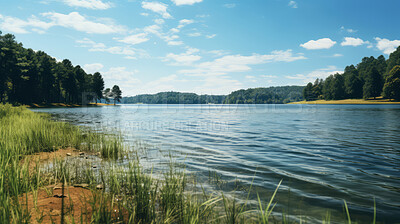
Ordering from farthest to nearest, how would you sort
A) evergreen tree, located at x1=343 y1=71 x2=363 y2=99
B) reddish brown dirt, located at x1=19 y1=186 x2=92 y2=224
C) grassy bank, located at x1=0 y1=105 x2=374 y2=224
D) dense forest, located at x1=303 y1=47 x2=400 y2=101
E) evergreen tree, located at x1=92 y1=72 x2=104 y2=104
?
evergreen tree, located at x1=343 y1=71 x2=363 y2=99, evergreen tree, located at x1=92 y1=72 x2=104 y2=104, dense forest, located at x1=303 y1=47 x2=400 y2=101, reddish brown dirt, located at x1=19 y1=186 x2=92 y2=224, grassy bank, located at x1=0 y1=105 x2=374 y2=224

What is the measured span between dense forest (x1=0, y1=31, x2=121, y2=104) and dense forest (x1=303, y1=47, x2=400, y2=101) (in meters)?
161

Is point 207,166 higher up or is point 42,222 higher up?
point 42,222

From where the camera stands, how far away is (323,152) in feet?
37.8

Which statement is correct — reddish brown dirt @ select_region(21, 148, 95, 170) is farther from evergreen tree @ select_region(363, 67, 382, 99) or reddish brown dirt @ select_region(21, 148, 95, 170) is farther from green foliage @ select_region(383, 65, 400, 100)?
evergreen tree @ select_region(363, 67, 382, 99)

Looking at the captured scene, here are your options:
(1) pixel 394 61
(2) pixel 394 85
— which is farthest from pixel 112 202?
(1) pixel 394 61

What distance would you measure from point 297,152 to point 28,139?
46.0 ft

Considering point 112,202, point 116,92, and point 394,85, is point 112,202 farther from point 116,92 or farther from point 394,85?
point 116,92

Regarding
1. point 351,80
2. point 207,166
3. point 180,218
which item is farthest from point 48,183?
point 351,80

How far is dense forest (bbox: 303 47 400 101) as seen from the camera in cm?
10474

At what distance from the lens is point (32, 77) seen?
261ft

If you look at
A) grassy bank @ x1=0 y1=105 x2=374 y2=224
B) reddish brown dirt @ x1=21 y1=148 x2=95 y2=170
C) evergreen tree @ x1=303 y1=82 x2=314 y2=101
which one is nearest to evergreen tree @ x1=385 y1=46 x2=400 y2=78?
evergreen tree @ x1=303 y1=82 x2=314 y2=101

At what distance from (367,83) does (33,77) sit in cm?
17111

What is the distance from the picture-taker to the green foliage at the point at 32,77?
68.9 meters

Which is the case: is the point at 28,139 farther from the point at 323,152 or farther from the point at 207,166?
the point at 323,152
